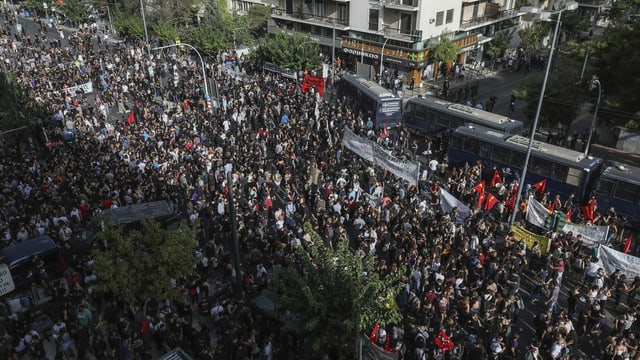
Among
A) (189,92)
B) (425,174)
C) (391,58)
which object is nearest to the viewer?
(425,174)

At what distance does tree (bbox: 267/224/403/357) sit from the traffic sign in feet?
29.9

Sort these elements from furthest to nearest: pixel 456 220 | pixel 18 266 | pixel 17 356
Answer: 1. pixel 456 220
2. pixel 18 266
3. pixel 17 356

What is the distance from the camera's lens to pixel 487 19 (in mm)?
46562

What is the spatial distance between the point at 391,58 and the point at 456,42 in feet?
20.4

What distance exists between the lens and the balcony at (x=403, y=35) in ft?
130

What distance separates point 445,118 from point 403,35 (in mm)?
16463

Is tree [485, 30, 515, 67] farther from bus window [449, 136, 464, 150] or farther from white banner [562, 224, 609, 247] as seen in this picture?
white banner [562, 224, 609, 247]

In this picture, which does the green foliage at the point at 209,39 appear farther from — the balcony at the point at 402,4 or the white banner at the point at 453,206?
the white banner at the point at 453,206

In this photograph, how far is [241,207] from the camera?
18422 millimetres

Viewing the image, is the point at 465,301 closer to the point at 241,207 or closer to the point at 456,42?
the point at 241,207

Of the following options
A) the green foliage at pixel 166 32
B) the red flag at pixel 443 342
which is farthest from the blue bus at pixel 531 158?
the green foliage at pixel 166 32

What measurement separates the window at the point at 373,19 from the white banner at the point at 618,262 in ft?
105

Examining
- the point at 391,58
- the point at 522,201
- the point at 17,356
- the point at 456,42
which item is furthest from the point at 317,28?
the point at 17,356

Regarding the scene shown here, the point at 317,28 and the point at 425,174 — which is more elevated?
the point at 317,28
